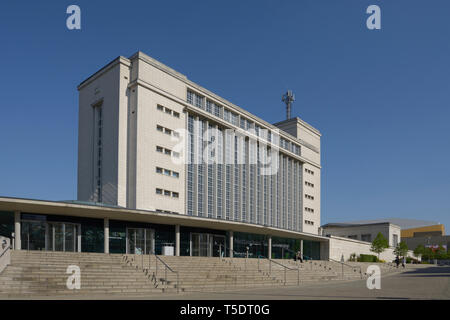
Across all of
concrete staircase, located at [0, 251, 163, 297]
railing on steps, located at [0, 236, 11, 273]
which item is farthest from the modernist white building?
railing on steps, located at [0, 236, 11, 273]

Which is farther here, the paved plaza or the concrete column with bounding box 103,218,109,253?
the concrete column with bounding box 103,218,109,253

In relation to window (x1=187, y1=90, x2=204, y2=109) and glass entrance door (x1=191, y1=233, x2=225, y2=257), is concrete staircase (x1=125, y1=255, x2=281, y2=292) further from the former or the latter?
window (x1=187, y1=90, x2=204, y2=109)

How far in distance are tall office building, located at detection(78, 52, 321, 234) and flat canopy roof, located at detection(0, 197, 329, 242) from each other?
428 centimetres

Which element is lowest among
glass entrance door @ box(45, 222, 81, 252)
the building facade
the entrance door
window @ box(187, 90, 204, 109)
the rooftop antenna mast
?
the building facade

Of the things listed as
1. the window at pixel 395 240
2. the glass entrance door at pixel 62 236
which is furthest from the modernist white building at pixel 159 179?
the window at pixel 395 240

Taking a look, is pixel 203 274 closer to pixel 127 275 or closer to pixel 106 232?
pixel 127 275

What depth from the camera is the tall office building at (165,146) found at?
38.8 m

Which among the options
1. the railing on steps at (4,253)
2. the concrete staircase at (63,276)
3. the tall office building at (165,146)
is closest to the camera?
the concrete staircase at (63,276)

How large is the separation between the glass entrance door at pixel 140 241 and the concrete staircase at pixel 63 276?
8.15 meters

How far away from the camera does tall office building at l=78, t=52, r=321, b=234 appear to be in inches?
1526

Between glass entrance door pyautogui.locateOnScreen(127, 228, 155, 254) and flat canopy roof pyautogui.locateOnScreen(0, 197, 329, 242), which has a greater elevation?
flat canopy roof pyautogui.locateOnScreen(0, 197, 329, 242)

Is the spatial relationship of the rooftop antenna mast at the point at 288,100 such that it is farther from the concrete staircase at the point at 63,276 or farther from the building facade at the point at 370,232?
the concrete staircase at the point at 63,276

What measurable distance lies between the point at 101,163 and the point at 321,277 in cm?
2299
